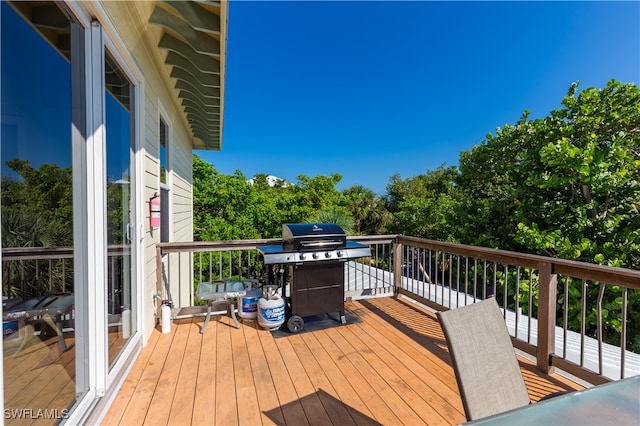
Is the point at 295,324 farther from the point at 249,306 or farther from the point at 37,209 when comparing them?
the point at 37,209

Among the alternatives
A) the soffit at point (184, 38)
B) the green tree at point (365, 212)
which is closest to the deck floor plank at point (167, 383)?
the soffit at point (184, 38)

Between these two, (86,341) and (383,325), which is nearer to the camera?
(86,341)

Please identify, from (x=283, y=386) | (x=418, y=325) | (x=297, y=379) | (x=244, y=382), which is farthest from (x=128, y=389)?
(x=418, y=325)

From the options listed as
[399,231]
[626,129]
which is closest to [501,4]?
[626,129]

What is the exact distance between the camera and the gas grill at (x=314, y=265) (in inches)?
123

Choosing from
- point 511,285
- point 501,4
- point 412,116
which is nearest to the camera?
point 511,285

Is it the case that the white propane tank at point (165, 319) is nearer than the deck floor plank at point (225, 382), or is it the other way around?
the deck floor plank at point (225, 382)

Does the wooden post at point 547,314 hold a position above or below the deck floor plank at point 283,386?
above

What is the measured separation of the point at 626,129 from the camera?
25.5ft

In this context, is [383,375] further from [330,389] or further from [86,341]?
[86,341]

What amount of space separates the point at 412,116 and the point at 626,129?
15736 millimetres

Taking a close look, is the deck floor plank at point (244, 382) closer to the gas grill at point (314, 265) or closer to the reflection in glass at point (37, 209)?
the gas grill at point (314, 265)

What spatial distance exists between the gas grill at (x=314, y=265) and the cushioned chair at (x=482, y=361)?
5.99 ft

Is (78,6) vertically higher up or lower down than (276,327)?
higher up
